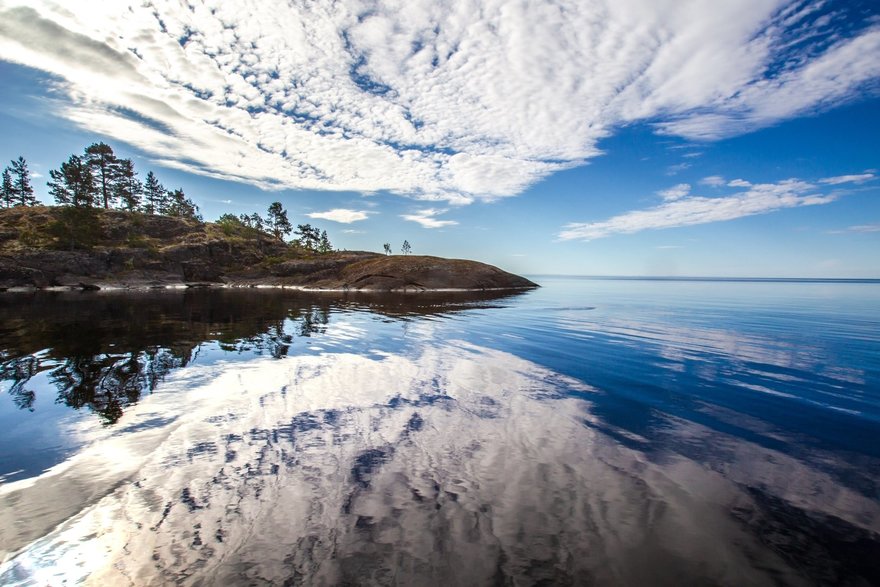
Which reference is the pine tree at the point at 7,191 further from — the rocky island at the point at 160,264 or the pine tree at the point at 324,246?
the pine tree at the point at 324,246

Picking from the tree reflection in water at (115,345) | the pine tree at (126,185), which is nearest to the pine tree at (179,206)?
the pine tree at (126,185)

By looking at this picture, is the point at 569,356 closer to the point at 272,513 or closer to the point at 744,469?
the point at 744,469

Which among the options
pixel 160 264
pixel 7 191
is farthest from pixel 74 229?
pixel 7 191

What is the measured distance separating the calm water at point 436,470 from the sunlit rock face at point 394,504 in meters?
0.04

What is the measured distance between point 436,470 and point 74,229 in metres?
113

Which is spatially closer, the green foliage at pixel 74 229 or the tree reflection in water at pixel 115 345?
the tree reflection in water at pixel 115 345

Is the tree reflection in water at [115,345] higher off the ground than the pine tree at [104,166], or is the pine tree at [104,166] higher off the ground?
the pine tree at [104,166]

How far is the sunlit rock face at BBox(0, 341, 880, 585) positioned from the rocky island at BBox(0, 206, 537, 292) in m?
67.0

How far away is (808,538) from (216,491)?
999 centimetres

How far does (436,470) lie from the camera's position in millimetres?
7473

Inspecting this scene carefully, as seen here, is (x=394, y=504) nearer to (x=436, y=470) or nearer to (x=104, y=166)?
(x=436, y=470)

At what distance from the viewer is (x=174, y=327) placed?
25.8m

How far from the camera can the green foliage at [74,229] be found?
264 feet

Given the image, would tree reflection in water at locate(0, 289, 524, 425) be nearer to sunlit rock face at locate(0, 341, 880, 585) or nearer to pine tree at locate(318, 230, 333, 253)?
sunlit rock face at locate(0, 341, 880, 585)
